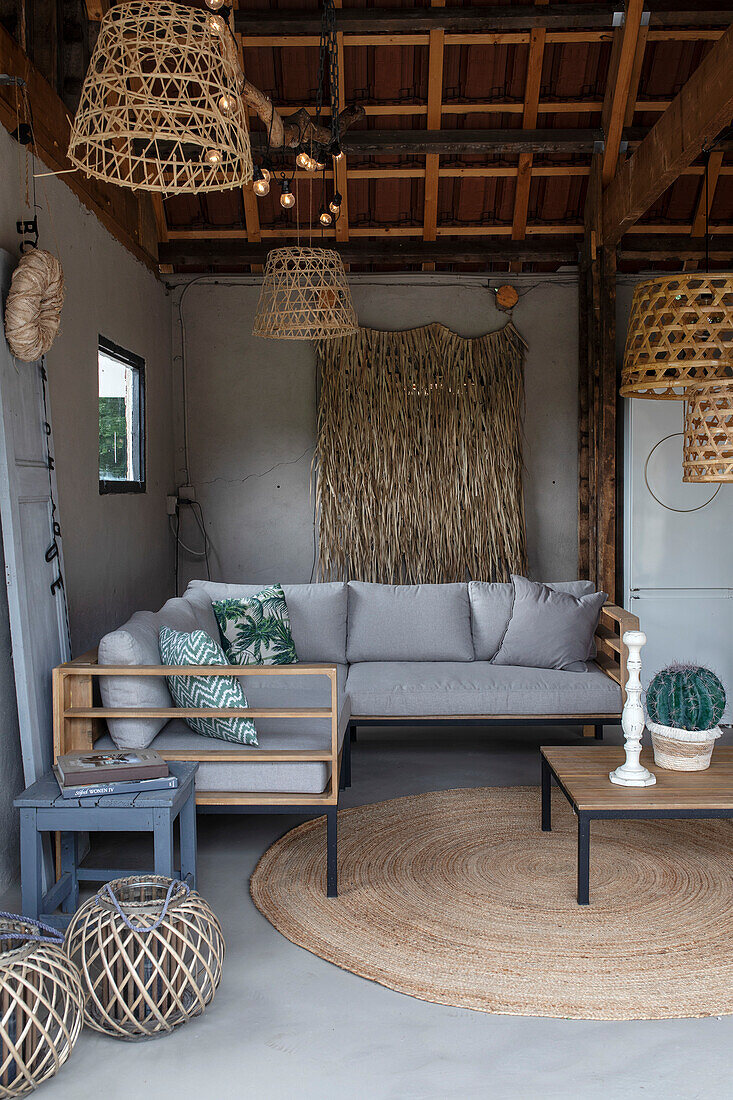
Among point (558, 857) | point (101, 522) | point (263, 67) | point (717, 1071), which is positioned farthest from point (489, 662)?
point (263, 67)

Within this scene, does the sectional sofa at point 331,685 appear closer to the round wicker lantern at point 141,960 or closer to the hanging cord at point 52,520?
the hanging cord at point 52,520

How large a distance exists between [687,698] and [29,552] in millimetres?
2305

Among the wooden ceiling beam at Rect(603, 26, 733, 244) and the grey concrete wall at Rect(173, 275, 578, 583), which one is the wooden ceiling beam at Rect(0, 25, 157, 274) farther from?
the wooden ceiling beam at Rect(603, 26, 733, 244)

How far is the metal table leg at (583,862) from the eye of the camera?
9.78 ft

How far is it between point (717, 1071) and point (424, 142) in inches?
192

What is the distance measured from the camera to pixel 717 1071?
217 cm

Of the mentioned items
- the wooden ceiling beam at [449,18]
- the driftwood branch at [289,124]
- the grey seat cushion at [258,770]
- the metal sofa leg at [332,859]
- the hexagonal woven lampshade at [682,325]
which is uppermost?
the wooden ceiling beam at [449,18]

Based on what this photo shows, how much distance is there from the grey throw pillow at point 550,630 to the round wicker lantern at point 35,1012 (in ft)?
9.58

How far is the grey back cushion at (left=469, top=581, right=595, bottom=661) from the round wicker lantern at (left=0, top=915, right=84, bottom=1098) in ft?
9.96

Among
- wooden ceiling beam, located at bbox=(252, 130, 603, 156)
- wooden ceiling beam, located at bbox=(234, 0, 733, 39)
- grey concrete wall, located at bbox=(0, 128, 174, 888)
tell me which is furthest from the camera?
wooden ceiling beam, located at bbox=(252, 130, 603, 156)

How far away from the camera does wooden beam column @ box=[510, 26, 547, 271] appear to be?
5176 millimetres

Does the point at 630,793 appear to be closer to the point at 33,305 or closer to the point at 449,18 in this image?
the point at 33,305

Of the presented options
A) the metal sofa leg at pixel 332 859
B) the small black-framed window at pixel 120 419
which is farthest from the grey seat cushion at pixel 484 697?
the small black-framed window at pixel 120 419

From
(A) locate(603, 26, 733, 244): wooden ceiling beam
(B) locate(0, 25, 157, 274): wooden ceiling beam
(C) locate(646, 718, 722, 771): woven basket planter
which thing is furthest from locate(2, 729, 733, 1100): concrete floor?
(A) locate(603, 26, 733, 244): wooden ceiling beam
